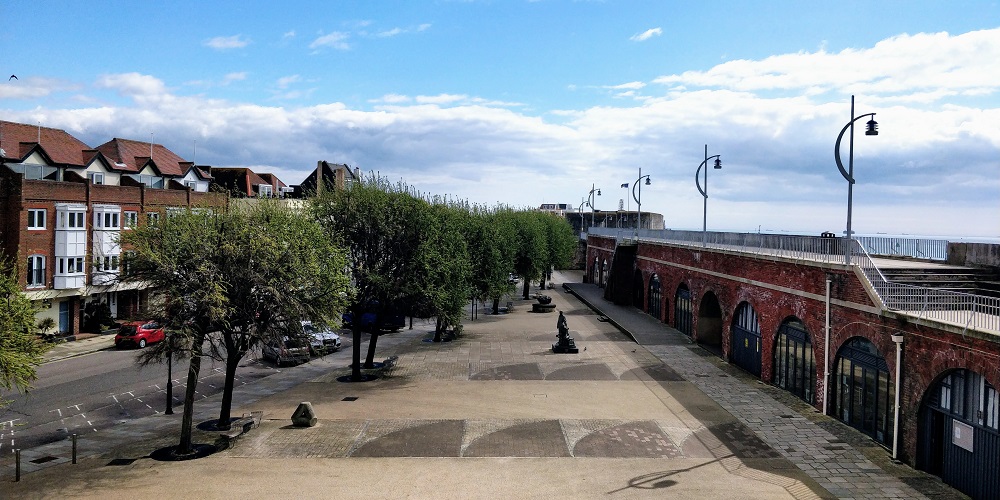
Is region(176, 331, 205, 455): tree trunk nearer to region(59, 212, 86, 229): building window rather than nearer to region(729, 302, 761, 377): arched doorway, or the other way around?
region(729, 302, 761, 377): arched doorway

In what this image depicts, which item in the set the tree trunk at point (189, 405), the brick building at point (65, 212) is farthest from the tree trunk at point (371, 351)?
the tree trunk at point (189, 405)

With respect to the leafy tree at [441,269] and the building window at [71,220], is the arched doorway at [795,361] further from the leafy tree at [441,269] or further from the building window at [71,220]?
the building window at [71,220]

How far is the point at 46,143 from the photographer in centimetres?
4347

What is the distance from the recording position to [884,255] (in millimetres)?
27688

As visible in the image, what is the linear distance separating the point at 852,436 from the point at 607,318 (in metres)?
28.4

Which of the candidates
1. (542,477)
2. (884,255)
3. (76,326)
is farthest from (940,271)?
(76,326)

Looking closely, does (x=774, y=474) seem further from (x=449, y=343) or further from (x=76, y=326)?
(x=76, y=326)

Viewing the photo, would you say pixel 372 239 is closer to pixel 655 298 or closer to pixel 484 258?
Answer: pixel 484 258

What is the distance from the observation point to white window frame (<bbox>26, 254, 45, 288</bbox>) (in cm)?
3748

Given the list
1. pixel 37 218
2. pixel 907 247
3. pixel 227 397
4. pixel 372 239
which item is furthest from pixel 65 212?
Result: pixel 907 247

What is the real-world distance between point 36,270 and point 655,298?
3863 cm

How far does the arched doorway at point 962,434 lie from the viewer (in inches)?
611

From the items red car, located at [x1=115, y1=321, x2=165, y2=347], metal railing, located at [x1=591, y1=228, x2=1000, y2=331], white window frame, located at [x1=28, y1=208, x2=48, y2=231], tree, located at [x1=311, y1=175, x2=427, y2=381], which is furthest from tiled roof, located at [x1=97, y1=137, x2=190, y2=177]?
metal railing, located at [x1=591, y1=228, x2=1000, y2=331]

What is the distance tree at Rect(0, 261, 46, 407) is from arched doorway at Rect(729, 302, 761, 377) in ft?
84.3
